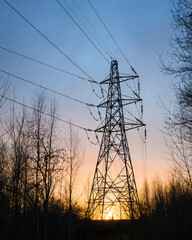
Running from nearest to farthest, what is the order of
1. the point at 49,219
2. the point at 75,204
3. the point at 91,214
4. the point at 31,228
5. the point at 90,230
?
the point at 91,214
the point at 90,230
the point at 31,228
the point at 49,219
the point at 75,204

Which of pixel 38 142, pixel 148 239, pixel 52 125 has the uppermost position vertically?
pixel 52 125

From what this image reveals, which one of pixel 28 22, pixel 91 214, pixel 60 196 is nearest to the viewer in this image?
pixel 28 22

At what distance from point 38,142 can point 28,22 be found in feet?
31.6

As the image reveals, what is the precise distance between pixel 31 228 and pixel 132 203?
686 cm

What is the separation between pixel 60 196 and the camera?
53.6 ft

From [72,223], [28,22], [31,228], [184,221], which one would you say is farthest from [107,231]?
[28,22]

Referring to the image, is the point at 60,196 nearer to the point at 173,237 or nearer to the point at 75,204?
the point at 75,204

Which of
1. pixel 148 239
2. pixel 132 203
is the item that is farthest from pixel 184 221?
pixel 148 239

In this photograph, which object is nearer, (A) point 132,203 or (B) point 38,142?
(A) point 132,203

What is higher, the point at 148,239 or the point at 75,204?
the point at 75,204

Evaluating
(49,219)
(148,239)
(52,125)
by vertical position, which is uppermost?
(52,125)

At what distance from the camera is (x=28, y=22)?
18.7 ft

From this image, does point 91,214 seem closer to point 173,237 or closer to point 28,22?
point 173,237

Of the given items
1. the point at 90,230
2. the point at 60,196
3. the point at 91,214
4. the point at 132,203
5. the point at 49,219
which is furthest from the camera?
the point at 60,196
